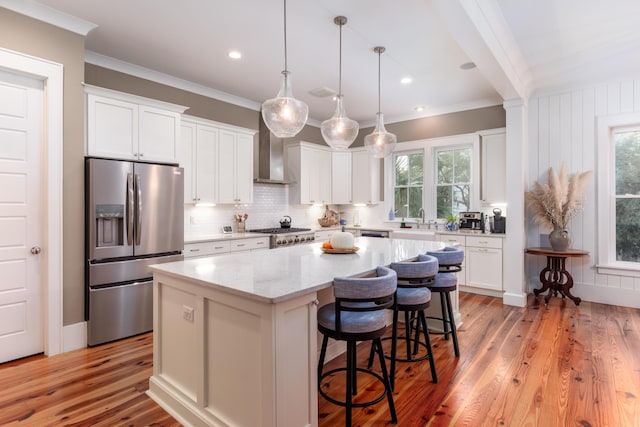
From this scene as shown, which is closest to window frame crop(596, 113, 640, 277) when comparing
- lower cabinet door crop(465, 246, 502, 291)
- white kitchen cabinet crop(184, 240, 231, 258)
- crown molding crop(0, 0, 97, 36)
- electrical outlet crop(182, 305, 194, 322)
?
lower cabinet door crop(465, 246, 502, 291)

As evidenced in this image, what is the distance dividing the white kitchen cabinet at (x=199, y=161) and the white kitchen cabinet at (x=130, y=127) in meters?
0.44

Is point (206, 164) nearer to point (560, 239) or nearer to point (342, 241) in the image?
point (342, 241)

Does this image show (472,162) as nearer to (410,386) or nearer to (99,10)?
(410,386)

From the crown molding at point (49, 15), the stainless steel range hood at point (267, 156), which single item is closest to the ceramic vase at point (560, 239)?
the stainless steel range hood at point (267, 156)

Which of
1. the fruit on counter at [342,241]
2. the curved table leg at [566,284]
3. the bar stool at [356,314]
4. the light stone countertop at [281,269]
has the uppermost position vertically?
the fruit on counter at [342,241]

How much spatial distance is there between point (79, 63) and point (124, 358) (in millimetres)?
2661

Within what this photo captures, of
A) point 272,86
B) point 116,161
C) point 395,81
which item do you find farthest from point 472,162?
point 116,161

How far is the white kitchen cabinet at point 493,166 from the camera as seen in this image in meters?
5.19

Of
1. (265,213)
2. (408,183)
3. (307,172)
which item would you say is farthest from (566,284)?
(265,213)

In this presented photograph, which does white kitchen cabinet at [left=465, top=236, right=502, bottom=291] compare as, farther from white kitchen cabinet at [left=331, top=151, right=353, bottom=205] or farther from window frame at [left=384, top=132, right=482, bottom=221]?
white kitchen cabinet at [left=331, top=151, right=353, bottom=205]

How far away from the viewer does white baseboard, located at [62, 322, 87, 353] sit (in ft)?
10.0

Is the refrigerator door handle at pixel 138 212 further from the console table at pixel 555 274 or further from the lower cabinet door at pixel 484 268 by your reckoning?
the console table at pixel 555 274

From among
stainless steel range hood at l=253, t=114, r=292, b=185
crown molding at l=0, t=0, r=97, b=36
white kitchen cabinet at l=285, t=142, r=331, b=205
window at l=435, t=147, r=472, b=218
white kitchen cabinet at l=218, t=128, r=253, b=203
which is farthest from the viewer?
white kitchen cabinet at l=285, t=142, r=331, b=205

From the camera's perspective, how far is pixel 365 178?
660 cm
